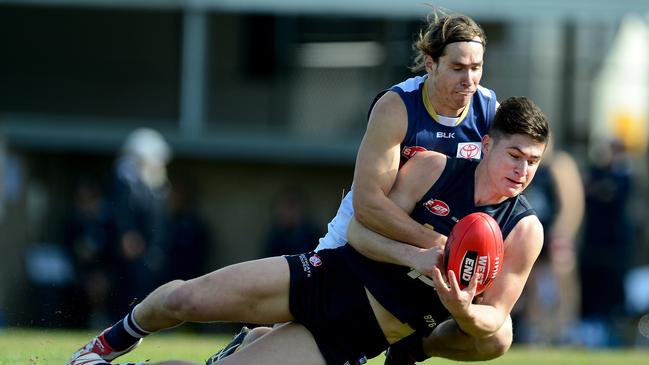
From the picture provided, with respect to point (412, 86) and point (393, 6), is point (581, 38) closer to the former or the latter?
point (393, 6)

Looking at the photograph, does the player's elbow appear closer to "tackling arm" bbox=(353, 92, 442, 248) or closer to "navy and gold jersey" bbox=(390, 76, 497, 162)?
"tackling arm" bbox=(353, 92, 442, 248)

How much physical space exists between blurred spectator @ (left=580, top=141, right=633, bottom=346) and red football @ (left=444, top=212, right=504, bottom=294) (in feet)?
25.0

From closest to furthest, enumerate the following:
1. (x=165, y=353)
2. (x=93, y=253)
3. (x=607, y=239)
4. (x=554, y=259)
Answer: (x=165, y=353)
(x=554, y=259)
(x=607, y=239)
(x=93, y=253)

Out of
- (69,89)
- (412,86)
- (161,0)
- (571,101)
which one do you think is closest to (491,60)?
(571,101)

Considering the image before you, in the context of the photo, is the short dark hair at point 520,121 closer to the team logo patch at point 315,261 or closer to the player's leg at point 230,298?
the team logo patch at point 315,261

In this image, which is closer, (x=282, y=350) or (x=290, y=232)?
(x=282, y=350)

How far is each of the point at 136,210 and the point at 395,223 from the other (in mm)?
7498

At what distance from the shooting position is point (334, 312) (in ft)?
19.6

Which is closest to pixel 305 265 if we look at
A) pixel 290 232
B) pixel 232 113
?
pixel 290 232

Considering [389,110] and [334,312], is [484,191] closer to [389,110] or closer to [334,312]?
[389,110]

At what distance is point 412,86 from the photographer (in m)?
6.11

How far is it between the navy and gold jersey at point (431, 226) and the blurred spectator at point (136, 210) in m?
6.94

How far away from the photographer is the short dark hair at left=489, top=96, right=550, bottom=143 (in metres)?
5.69

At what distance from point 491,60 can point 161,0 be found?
4500 millimetres
